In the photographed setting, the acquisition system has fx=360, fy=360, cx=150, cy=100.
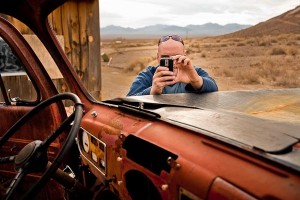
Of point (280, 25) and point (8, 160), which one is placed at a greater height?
point (280, 25)

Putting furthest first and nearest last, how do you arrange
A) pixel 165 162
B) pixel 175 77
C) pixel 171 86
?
pixel 171 86, pixel 175 77, pixel 165 162

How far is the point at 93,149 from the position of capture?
2.08 metres

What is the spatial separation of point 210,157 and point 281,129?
0.36 metres

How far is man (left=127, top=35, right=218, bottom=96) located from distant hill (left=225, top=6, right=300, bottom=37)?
45179mm

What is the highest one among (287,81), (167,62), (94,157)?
(167,62)

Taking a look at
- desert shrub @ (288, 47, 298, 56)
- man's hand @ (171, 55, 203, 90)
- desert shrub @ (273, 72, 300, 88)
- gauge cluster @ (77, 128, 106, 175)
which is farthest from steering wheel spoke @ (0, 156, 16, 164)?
desert shrub @ (288, 47, 298, 56)

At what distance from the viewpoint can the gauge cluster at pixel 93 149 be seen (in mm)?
1957

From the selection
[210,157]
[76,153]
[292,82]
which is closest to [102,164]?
[76,153]

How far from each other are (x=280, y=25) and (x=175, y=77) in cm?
5421

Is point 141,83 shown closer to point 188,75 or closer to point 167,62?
point 188,75

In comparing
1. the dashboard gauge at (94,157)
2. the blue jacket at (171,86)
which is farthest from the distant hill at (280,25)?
the dashboard gauge at (94,157)

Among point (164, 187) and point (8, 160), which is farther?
point (8, 160)

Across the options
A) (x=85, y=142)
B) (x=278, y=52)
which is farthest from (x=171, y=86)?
(x=278, y=52)

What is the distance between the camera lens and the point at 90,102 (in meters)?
2.36
